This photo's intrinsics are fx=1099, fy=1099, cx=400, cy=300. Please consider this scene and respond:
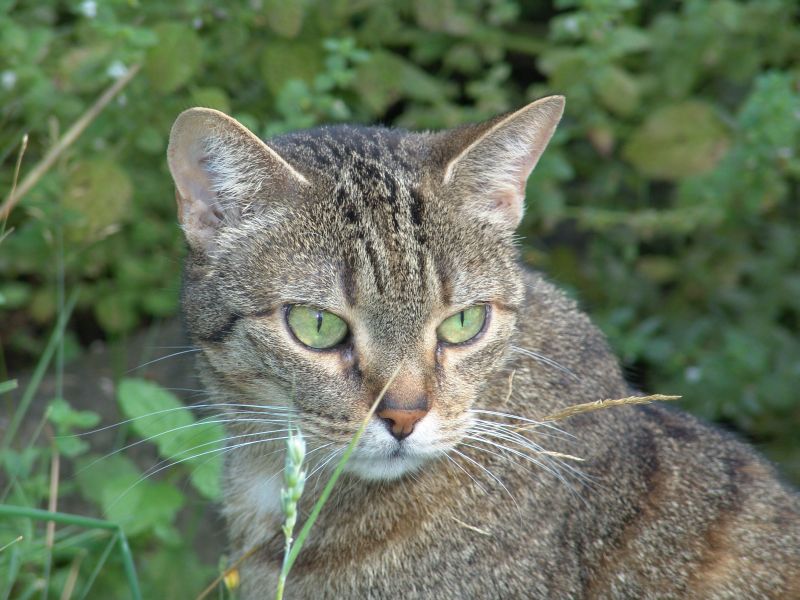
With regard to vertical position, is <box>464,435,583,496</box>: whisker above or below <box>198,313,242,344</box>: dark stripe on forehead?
below

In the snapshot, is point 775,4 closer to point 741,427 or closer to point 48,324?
point 741,427

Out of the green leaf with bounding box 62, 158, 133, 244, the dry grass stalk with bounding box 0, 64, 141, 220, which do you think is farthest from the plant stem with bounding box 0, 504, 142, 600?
the green leaf with bounding box 62, 158, 133, 244

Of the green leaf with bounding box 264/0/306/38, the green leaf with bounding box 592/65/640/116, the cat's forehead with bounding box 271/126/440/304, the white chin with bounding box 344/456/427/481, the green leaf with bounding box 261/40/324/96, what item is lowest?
the white chin with bounding box 344/456/427/481

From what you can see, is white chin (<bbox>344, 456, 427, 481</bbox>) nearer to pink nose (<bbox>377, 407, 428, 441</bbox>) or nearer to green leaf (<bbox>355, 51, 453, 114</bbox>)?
pink nose (<bbox>377, 407, 428, 441</bbox>)

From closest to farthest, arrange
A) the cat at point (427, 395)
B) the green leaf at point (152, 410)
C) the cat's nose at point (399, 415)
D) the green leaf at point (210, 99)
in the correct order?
the cat's nose at point (399, 415)
the cat at point (427, 395)
the green leaf at point (152, 410)
the green leaf at point (210, 99)

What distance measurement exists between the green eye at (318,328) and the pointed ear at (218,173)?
337mm

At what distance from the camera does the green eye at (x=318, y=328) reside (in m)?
2.77

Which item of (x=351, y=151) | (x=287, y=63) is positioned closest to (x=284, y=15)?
(x=287, y=63)

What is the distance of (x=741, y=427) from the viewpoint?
5031 millimetres

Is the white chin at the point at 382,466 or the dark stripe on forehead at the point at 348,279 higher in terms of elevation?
the dark stripe on forehead at the point at 348,279

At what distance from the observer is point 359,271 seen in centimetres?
278

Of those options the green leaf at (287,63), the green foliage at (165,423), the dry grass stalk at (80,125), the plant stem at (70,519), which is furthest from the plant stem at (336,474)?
the green leaf at (287,63)

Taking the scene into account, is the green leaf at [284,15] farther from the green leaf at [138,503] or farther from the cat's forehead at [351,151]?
the green leaf at [138,503]

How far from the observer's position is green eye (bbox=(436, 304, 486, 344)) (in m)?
2.88
